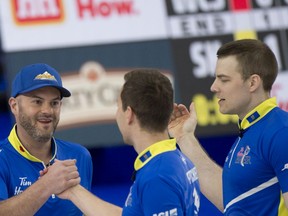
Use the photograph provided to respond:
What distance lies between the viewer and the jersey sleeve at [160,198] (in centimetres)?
325

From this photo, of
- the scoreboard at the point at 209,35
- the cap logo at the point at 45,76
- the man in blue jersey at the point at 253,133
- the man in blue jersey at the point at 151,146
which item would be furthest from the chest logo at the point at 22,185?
the scoreboard at the point at 209,35

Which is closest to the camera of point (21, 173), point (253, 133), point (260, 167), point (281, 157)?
point (281, 157)

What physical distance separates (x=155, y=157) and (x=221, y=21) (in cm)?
453

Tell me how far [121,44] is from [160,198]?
Result: 4.50 metres

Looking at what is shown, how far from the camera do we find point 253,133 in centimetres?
392

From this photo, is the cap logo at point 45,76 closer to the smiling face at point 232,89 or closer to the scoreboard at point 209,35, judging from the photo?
the smiling face at point 232,89

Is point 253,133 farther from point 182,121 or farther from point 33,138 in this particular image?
point 33,138

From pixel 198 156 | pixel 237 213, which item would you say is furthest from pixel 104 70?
pixel 237 213

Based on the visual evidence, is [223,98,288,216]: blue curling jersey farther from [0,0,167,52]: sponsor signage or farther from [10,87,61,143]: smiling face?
[0,0,167,52]: sponsor signage

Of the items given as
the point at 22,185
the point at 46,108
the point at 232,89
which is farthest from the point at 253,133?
the point at 22,185

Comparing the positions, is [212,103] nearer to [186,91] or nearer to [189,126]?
[186,91]

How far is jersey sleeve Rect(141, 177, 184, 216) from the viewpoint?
10.7 ft

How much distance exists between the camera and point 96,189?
7.89m

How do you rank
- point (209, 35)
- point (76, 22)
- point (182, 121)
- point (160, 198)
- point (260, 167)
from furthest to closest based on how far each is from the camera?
point (209, 35), point (76, 22), point (182, 121), point (260, 167), point (160, 198)
